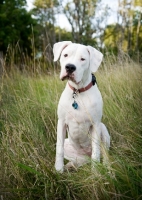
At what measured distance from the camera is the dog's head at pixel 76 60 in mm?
2340

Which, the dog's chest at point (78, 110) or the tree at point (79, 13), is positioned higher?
the tree at point (79, 13)

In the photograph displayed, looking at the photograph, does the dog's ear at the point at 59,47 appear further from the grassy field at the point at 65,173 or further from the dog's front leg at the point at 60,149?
the grassy field at the point at 65,173

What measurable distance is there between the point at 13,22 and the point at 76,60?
1803 cm

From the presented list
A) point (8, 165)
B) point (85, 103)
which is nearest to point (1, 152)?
point (8, 165)

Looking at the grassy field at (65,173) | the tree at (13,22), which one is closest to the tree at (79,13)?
the tree at (13,22)

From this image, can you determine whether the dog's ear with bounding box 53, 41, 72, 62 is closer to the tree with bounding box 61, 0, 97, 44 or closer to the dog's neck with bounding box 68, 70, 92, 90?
the dog's neck with bounding box 68, 70, 92, 90

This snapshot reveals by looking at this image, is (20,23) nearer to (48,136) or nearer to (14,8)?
(14,8)

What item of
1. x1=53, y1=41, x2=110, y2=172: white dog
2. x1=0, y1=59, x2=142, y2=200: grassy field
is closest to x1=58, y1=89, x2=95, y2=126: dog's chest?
x1=53, y1=41, x2=110, y2=172: white dog

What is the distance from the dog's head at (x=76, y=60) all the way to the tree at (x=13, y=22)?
15.5 meters

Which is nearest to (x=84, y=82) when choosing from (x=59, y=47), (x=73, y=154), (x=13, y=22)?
(x=59, y=47)

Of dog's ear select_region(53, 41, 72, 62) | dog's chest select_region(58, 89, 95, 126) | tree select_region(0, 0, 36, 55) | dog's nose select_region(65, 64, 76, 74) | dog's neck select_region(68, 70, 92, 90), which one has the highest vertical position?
tree select_region(0, 0, 36, 55)

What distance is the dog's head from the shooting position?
2.34 m

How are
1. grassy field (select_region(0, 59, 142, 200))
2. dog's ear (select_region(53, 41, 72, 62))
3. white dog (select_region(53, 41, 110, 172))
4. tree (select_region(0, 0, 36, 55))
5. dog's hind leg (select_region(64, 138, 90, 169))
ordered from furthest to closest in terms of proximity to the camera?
tree (select_region(0, 0, 36, 55)) < dog's hind leg (select_region(64, 138, 90, 169)) < dog's ear (select_region(53, 41, 72, 62)) < white dog (select_region(53, 41, 110, 172)) < grassy field (select_region(0, 59, 142, 200))

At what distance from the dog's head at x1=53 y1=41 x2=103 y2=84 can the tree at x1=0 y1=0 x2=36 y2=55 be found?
15.5 m
